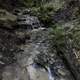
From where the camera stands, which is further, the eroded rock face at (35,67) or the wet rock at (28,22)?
the wet rock at (28,22)

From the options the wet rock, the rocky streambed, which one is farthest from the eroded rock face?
the wet rock

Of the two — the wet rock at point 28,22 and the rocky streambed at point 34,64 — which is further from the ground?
the wet rock at point 28,22

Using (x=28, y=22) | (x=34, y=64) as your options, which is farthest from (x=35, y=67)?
(x=28, y=22)

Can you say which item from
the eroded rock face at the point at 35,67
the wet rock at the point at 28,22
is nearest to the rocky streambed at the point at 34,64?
the eroded rock face at the point at 35,67

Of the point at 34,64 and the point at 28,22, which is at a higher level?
the point at 28,22

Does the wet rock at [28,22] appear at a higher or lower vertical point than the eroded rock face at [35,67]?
higher

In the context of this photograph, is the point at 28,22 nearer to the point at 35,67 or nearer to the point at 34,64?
the point at 34,64

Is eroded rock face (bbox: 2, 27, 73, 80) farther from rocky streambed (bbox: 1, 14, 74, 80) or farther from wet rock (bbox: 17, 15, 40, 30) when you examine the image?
wet rock (bbox: 17, 15, 40, 30)

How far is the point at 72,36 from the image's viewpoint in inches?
198

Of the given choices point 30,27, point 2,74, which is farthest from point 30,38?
point 2,74

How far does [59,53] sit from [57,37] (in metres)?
0.67

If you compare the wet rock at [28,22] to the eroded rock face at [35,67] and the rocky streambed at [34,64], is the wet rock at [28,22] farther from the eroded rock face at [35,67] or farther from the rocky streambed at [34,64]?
the eroded rock face at [35,67]

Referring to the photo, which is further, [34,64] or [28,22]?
[28,22]

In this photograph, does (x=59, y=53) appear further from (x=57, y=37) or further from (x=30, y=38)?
(x=30, y=38)
